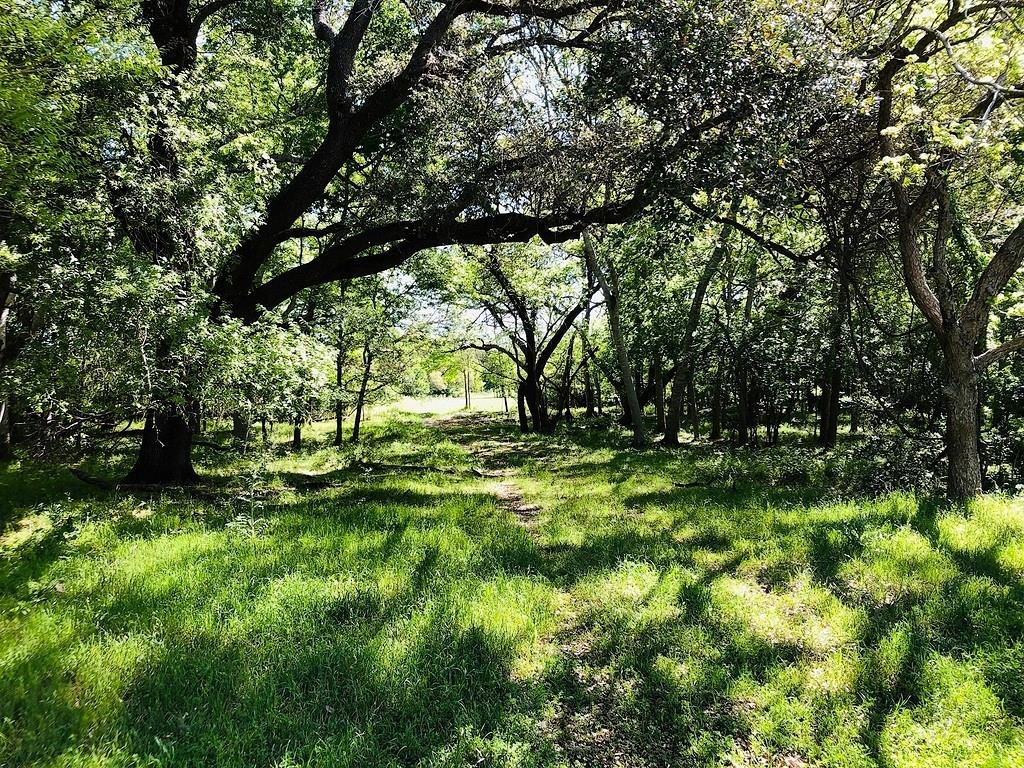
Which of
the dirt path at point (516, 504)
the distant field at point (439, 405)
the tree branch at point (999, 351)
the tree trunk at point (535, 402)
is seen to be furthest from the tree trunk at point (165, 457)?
the tree trunk at point (535, 402)

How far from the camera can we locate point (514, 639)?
13.4 feet

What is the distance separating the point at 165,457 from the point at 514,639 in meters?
8.10

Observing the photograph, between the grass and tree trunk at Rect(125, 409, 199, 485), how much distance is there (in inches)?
78.7

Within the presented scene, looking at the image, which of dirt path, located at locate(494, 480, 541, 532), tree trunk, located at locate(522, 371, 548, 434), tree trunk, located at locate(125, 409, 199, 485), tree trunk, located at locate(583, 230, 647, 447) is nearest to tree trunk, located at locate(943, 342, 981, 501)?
dirt path, located at locate(494, 480, 541, 532)

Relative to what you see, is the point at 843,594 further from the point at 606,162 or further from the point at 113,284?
the point at 113,284

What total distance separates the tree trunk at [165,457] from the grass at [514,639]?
2.00m

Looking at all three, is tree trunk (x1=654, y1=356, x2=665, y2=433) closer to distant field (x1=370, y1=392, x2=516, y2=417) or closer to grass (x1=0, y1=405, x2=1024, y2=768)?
distant field (x1=370, y1=392, x2=516, y2=417)

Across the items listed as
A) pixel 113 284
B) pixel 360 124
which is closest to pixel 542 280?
pixel 360 124

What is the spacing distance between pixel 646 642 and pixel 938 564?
299cm

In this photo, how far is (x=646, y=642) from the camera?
405 centimetres

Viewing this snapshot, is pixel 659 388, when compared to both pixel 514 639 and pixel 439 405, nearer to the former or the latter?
pixel 514 639

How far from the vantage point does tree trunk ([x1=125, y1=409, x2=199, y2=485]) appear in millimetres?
9125

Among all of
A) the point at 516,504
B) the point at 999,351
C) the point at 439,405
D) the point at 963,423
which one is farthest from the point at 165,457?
the point at 439,405

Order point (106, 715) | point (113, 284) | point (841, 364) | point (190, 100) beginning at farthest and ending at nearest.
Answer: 1. point (841, 364)
2. point (190, 100)
3. point (113, 284)
4. point (106, 715)
